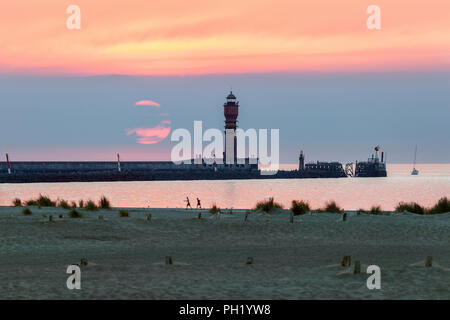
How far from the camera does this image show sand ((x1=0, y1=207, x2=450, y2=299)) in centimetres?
1086

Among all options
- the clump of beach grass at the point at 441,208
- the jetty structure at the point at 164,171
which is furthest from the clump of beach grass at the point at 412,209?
the jetty structure at the point at 164,171

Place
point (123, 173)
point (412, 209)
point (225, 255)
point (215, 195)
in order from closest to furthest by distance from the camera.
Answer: point (225, 255) < point (412, 209) < point (215, 195) < point (123, 173)

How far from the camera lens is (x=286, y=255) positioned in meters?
16.0

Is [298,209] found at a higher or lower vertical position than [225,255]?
higher

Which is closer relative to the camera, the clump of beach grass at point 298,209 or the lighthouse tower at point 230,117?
the clump of beach grass at point 298,209

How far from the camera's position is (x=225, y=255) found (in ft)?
52.2

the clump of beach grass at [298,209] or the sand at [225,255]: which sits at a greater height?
the clump of beach grass at [298,209]

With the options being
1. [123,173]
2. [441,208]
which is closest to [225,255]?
[441,208]

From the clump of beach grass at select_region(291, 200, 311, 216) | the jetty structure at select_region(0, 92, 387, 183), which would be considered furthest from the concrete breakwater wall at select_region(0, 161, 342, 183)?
the clump of beach grass at select_region(291, 200, 311, 216)

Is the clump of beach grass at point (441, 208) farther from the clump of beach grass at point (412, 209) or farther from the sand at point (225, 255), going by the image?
the sand at point (225, 255)

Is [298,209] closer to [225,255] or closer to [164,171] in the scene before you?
[225,255]

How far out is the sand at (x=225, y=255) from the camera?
10.9 metres
